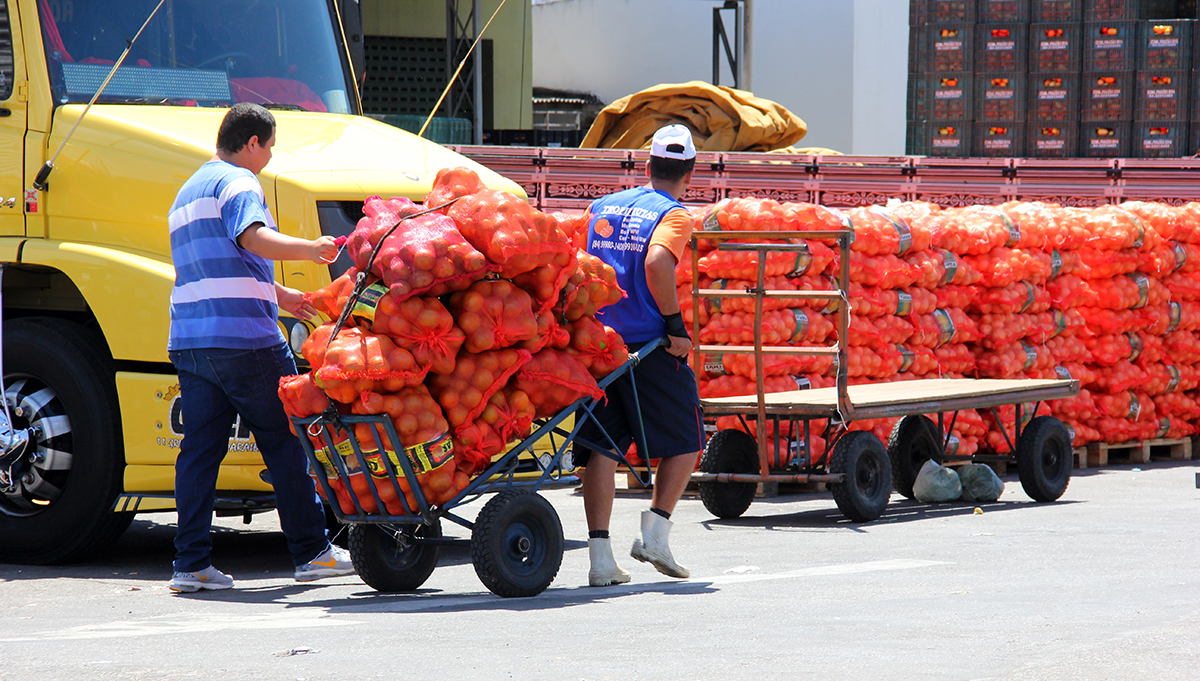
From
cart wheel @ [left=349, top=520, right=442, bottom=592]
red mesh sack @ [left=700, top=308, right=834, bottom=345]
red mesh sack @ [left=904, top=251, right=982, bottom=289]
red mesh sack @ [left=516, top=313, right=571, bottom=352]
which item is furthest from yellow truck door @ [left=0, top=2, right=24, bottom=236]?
red mesh sack @ [left=904, top=251, right=982, bottom=289]

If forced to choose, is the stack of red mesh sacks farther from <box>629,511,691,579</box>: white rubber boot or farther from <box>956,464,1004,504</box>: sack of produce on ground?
<box>956,464,1004,504</box>: sack of produce on ground

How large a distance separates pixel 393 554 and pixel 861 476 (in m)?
3.67

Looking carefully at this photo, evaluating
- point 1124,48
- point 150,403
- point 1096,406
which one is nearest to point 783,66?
point 1124,48

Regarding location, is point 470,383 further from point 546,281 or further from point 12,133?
point 12,133

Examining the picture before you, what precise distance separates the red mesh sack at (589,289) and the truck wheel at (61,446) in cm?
241

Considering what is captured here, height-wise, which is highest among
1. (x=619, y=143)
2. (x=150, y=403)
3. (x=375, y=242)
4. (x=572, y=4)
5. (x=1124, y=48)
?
(x=572, y=4)

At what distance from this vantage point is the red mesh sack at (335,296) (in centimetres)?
578

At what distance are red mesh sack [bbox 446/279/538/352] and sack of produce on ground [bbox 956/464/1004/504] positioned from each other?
4863 mm

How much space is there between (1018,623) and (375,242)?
9.46ft

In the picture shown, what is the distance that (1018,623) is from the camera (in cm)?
506

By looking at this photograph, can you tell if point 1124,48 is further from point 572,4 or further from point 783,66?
point 572,4

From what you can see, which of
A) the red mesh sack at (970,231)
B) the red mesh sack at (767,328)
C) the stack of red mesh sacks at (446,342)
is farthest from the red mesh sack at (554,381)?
the red mesh sack at (970,231)

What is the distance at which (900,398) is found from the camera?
8.66m

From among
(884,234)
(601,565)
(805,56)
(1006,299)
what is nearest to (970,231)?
(1006,299)
